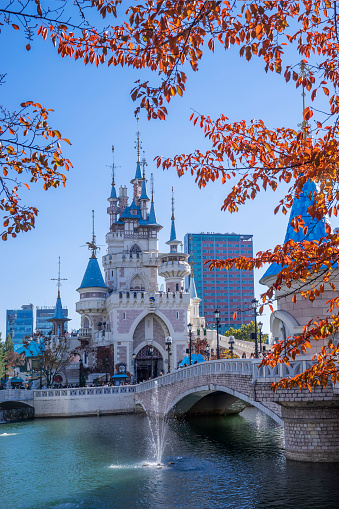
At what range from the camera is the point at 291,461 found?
1967 centimetres

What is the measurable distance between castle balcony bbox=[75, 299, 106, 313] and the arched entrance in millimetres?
7045

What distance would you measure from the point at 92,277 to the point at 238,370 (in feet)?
132

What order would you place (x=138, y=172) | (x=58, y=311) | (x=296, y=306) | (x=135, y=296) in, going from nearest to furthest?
(x=296, y=306)
(x=135, y=296)
(x=58, y=311)
(x=138, y=172)

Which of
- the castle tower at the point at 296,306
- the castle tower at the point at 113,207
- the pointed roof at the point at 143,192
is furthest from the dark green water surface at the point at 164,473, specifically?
the pointed roof at the point at 143,192

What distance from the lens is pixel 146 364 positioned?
59.1m

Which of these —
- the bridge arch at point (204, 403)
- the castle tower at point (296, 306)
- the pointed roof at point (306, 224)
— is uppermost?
the pointed roof at point (306, 224)

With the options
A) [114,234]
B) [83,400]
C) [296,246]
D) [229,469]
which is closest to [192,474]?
[229,469]

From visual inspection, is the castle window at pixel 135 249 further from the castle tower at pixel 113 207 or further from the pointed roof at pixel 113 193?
the pointed roof at pixel 113 193

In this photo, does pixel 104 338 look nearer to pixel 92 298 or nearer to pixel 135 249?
pixel 92 298

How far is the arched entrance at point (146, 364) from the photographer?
2304 inches

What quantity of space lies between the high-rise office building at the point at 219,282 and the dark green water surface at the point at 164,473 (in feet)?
355

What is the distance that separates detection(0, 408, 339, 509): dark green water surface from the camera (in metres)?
16.5

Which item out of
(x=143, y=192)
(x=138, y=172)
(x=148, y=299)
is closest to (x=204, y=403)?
(x=148, y=299)

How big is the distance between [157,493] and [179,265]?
43.3 meters
